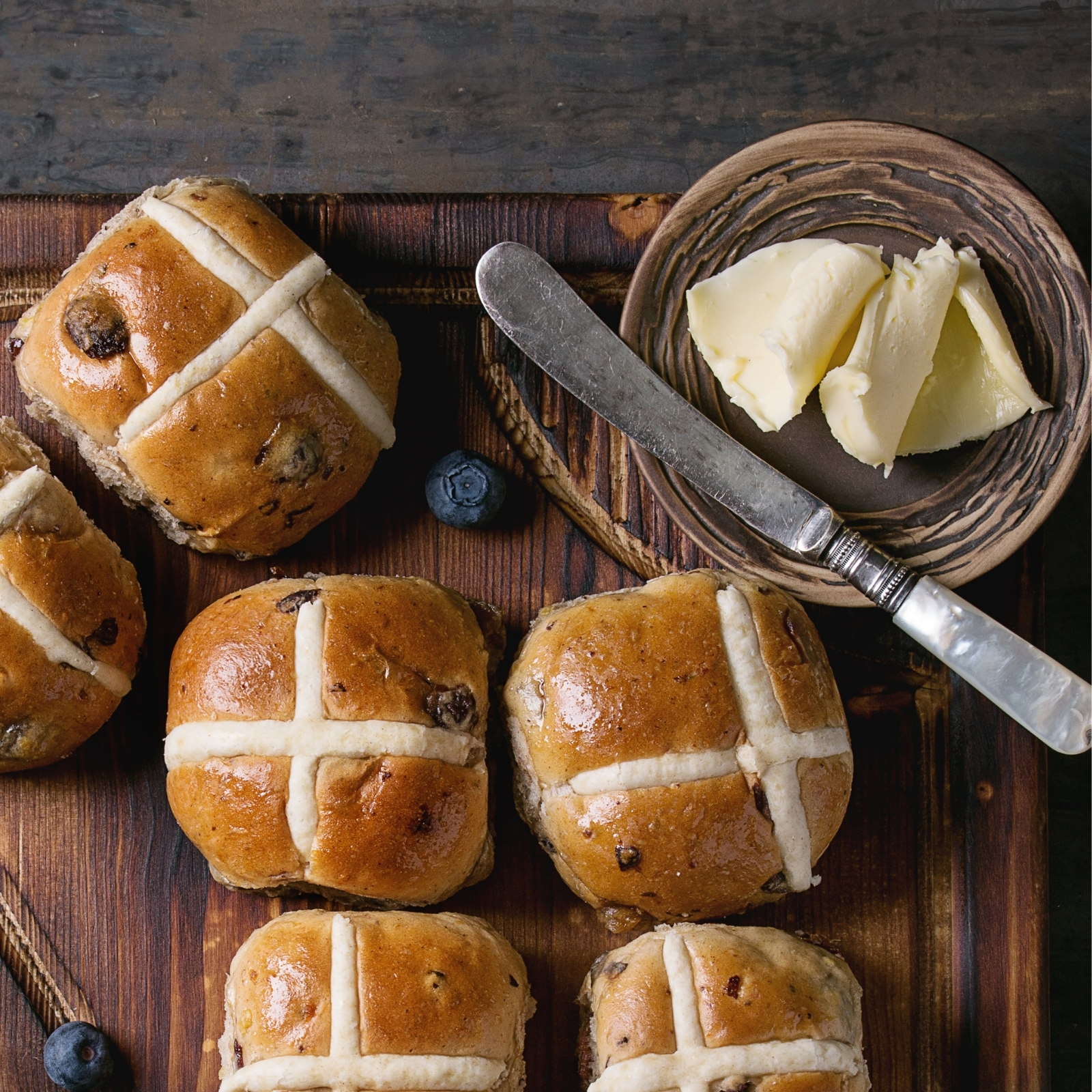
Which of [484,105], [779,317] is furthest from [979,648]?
[484,105]

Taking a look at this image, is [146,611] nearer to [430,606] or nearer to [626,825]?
[430,606]

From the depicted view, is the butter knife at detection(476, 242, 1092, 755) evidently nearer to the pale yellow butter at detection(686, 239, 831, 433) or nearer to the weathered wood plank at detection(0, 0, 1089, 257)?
the pale yellow butter at detection(686, 239, 831, 433)

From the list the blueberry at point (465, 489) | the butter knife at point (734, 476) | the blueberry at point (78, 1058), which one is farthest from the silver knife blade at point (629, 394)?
the blueberry at point (78, 1058)

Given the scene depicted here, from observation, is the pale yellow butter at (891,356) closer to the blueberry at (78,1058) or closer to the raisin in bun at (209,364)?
the raisin in bun at (209,364)

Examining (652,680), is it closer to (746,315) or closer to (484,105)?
(746,315)

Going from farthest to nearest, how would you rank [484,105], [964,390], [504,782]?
[484,105] < [504,782] < [964,390]

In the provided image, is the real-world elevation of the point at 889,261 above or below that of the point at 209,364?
above

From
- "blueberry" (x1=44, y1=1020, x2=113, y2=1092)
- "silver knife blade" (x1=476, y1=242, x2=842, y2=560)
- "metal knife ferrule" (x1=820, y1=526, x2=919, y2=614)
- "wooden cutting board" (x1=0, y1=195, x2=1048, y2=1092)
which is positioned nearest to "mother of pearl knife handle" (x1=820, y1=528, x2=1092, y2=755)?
"metal knife ferrule" (x1=820, y1=526, x2=919, y2=614)
